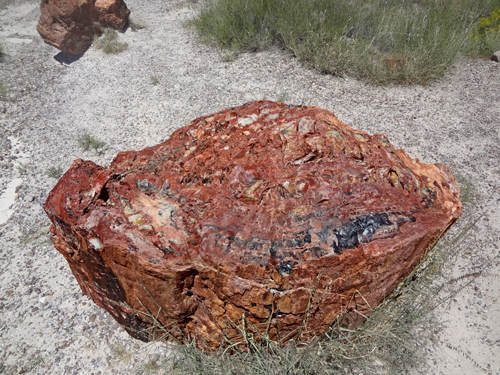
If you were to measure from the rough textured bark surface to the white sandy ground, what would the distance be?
226mm

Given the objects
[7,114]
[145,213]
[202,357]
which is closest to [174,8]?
[7,114]

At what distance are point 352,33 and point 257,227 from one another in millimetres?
4646

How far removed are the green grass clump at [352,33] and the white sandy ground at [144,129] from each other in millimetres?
218

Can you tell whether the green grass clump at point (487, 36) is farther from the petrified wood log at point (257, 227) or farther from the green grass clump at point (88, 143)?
the green grass clump at point (88, 143)

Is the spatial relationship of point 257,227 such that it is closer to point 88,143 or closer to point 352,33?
point 88,143

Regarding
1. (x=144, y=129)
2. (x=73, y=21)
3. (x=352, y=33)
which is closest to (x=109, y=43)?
(x=73, y=21)

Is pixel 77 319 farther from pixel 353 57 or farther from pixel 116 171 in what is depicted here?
pixel 353 57

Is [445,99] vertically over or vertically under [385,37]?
under

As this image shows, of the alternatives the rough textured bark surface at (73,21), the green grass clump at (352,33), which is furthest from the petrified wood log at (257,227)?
the rough textured bark surface at (73,21)

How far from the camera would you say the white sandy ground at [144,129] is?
2.22m

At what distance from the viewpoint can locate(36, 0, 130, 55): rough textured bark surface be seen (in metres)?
5.00

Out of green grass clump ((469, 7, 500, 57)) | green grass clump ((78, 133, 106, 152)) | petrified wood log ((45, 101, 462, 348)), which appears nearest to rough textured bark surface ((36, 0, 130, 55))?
green grass clump ((78, 133, 106, 152))

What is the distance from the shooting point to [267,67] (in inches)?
183

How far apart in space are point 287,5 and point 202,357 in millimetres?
4761
